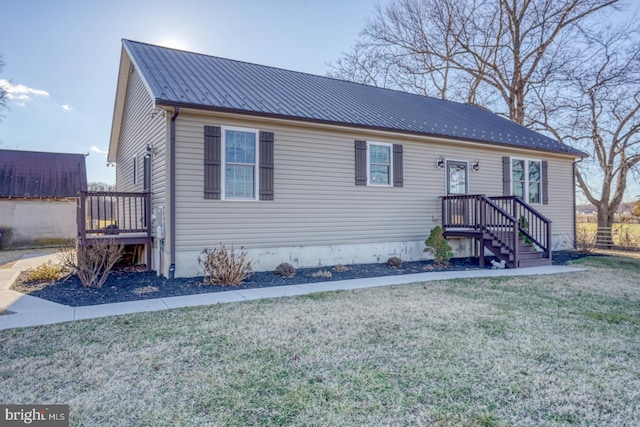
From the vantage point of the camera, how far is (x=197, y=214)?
7414 mm

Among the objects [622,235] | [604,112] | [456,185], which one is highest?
[604,112]

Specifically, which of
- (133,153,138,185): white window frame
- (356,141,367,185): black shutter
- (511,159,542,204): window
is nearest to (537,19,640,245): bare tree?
(511,159,542,204): window

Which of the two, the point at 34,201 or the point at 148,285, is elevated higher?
the point at 34,201

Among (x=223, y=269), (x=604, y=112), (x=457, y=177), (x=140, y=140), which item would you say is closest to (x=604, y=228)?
(x=604, y=112)

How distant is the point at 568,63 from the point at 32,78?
873 inches

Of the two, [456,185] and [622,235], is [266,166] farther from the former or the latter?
[622,235]

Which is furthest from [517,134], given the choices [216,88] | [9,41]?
[9,41]

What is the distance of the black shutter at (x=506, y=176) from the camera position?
11.6 metres

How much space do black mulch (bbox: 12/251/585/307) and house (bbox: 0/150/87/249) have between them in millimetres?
9504

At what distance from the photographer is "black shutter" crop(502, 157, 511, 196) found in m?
11.6

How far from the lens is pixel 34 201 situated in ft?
49.3

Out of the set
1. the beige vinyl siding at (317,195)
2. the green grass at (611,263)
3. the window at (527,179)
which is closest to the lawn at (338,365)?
the beige vinyl siding at (317,195)

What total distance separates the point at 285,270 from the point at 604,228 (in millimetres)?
14304

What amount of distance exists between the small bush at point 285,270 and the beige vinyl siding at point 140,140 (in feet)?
8.47
